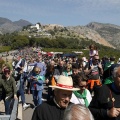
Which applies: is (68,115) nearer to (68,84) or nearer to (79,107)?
(79,107)

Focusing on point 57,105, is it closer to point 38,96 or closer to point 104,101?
point 104,101

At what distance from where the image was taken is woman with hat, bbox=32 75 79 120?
3.78m

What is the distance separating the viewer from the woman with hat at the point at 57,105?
149 inches

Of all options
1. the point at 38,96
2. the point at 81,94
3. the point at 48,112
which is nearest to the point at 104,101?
the point at 48,112

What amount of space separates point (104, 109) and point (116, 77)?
398 millimetres

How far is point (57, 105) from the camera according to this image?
3.89 meters

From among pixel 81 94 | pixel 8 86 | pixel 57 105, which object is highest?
pixel 57 105

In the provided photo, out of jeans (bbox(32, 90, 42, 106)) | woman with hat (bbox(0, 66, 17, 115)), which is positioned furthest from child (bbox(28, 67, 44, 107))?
woman with hat (bbox(0, 66, 17, 115))

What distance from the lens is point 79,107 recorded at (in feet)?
8.72

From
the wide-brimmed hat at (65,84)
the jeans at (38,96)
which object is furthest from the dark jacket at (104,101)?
the jeans at (38,96)

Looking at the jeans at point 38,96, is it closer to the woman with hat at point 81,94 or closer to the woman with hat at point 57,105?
the woman with hat at point 81,94

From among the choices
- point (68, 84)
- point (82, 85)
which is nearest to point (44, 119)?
point (68, 84)

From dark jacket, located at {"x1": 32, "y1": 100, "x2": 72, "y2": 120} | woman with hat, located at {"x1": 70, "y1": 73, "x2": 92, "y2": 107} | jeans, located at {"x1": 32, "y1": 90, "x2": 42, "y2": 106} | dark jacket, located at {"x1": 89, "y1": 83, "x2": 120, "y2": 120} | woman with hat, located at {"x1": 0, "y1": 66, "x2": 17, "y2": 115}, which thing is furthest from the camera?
jeans, located at {"x1": 32, "y1": 90, "x2": 42, "y2": 106}

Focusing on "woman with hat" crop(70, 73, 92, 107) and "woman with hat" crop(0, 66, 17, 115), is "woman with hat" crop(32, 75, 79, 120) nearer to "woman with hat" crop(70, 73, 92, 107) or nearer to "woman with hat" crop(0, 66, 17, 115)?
"woman with hat" crop(70, 73, 92, 107)
